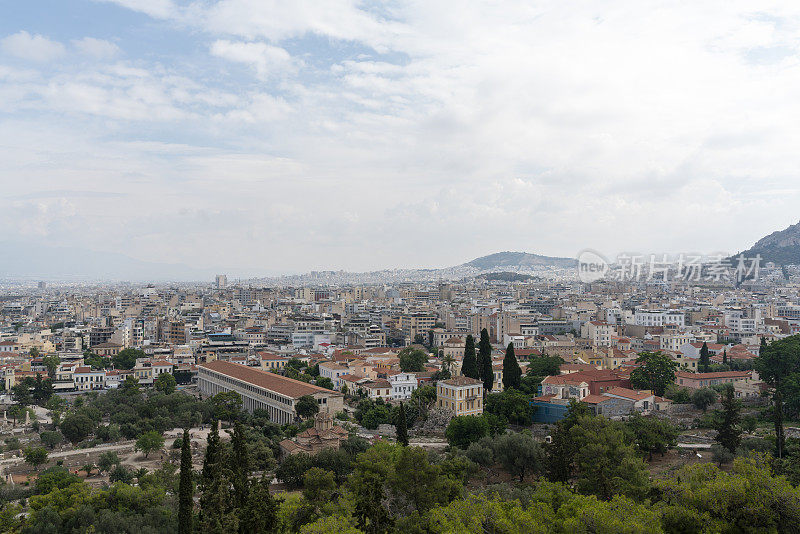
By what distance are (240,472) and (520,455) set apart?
35.3ft

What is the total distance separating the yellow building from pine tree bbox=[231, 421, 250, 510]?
15.8 m

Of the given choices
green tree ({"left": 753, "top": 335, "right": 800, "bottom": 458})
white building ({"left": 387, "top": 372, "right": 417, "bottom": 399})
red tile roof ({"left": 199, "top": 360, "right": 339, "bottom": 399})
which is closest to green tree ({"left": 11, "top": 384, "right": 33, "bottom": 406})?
red tile roof ({"left": 199, "top": 360, "right": 339, "bottom": 399})

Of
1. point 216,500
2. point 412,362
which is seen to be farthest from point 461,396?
point 216,500

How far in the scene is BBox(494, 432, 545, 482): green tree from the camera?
21578 mm

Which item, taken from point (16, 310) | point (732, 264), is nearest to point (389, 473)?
point (16, 310)

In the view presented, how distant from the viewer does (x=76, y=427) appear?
27.5m

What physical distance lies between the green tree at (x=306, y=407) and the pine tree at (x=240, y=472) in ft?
45.9

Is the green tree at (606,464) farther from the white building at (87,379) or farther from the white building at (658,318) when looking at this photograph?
the white building at (658,318)

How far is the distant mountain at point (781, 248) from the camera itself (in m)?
117

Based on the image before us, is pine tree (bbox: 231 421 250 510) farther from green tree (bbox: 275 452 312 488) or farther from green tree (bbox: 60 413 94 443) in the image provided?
green tree (bbox: 60 413 94 443)

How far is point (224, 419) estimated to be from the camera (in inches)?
1228

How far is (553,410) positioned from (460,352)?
56.6 feet

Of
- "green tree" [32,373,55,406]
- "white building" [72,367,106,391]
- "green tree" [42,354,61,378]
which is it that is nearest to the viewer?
"green tree" [32,373,55,406]

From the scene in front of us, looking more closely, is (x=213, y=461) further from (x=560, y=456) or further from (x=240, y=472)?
(x=560, y=456)
